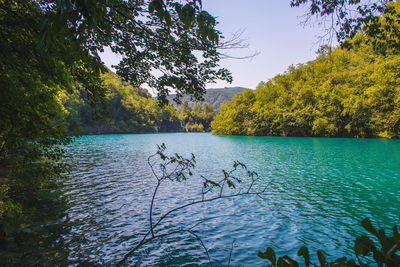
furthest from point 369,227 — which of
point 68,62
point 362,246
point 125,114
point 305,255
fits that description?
point 125,114

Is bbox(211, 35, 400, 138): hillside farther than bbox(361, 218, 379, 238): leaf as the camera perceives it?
Yes

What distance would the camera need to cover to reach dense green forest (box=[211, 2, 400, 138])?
145 ft

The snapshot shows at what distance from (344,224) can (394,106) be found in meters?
49.7

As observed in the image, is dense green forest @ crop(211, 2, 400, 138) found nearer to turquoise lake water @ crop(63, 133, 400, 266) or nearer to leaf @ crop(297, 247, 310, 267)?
turquoise lake water @ crop(63, 133, 400, 266)

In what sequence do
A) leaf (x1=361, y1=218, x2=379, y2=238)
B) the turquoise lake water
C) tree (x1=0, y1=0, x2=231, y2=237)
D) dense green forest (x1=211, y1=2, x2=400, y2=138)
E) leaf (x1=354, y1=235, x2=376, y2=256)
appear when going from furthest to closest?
dense green forest (x1=211, y1=2, x2=400, y2=138) < the turquoise lake water < tree (x1=0, y1=0, x2=231, y2=237) < leaf (x1=354, y1=235, x2=376, y2=256) < leaf (x1=361, y1=218, x2=379, y2=238)

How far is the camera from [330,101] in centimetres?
5466

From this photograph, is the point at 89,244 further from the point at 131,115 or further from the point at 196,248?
the point at 131,115

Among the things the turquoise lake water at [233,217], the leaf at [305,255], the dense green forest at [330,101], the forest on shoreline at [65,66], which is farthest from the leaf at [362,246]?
the dense green forest at [330,101]

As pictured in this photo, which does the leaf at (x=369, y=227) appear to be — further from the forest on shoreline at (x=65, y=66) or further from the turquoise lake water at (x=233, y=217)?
the turquoise lake water at (x=233, y=217)

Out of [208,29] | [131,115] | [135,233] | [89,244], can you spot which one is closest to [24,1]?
[208,29]

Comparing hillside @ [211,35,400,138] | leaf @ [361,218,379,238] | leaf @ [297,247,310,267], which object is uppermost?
hillside @ [211,35,400,138]

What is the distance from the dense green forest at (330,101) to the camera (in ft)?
145

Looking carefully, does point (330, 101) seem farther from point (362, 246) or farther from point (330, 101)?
point (362, 246)

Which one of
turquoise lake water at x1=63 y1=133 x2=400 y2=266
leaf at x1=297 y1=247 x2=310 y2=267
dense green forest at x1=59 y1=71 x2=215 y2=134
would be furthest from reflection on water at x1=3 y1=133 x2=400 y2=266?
dense green forest at x1=59 y1=71 x2=215 y2=134
